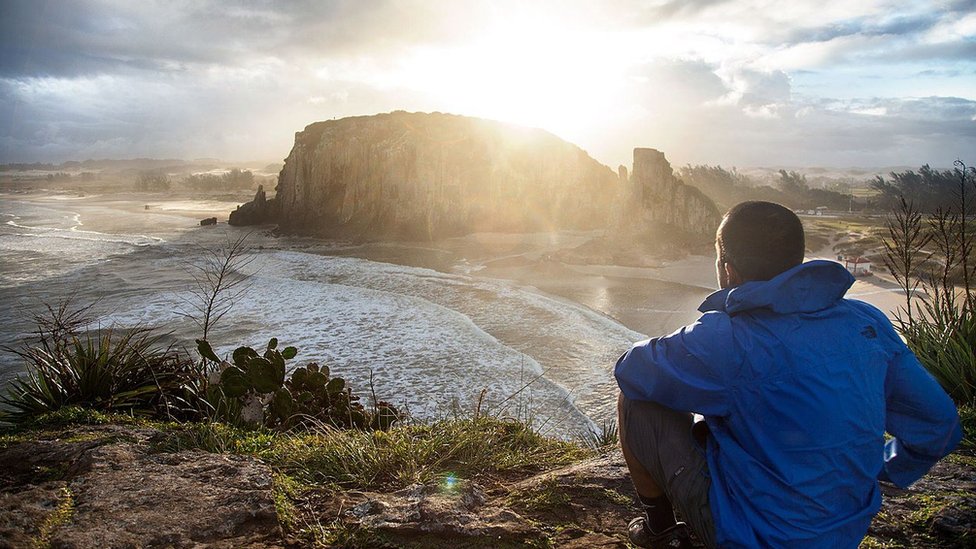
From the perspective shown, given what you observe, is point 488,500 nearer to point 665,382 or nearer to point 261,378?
point 665,382

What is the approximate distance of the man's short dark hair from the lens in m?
2.07

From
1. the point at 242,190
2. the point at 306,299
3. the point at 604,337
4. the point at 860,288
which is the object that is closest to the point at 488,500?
the point at 604,337

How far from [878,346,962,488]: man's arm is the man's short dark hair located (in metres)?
0.52

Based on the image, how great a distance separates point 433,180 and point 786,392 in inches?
A: 1673

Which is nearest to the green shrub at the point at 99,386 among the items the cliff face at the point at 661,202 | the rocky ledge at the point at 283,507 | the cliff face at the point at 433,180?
the rocky ledge at the point at 283,507

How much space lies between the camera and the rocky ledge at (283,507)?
244 centimetres

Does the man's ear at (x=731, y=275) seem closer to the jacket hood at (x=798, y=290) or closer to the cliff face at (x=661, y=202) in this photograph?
the jacket hood at (x=798, y=290)

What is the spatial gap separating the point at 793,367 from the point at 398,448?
7.94ft

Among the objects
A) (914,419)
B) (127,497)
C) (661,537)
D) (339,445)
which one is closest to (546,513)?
(661,537)

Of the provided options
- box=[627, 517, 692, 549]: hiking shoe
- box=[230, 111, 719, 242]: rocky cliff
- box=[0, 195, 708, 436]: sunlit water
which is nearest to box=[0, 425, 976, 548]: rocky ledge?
box=[627, 517, 692, 549]: hiking shoe

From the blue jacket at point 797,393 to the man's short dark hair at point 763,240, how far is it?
0.13 metres

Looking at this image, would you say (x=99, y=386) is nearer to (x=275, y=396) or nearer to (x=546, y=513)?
(x=275, y=396)

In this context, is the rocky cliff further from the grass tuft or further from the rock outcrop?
the grass tuft

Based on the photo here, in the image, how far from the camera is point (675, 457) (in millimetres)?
2258
